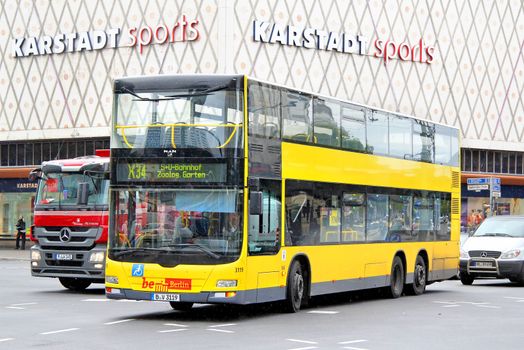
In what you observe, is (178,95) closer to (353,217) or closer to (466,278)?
(353,217)

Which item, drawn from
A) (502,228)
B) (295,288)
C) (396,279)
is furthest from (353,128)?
(502,228)

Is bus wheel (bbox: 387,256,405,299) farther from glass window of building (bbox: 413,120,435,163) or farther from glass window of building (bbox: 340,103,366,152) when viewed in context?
glass window of building (bbox: 340,103,366,152)

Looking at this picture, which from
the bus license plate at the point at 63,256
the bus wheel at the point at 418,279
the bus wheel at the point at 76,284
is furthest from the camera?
the bus wheel at the point at 76,284

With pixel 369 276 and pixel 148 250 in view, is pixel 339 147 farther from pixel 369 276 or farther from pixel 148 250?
pixel 148 250

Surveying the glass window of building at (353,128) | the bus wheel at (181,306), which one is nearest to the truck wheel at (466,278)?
the glass window of building at (353,128)

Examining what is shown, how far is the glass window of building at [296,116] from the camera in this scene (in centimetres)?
1889

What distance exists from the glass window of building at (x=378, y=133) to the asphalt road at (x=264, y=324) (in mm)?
3037

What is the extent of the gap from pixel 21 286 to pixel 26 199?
119 ft

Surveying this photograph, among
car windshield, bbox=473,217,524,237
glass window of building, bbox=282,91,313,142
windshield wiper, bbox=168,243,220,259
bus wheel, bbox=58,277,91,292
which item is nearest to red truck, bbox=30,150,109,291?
bus wheel, bbox=58,277,91,292

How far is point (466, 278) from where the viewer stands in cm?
2955

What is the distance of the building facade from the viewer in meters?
53.5

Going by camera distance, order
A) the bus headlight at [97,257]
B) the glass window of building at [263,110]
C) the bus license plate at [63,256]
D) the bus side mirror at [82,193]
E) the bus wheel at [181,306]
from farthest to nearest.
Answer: the bus license plate at [63,256] → the bus headlight at [97,257] → the bus side mirror at [82,193] → the bus wheel at [181,306] → the glass window of building at [263,110]

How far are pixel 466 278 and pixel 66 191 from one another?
11.2 metres

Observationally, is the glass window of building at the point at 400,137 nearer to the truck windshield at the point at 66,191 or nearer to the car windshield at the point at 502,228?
the truck windshield at the point at 66,191
